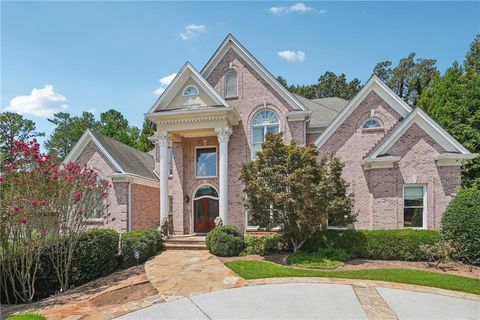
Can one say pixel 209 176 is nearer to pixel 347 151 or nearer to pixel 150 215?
pixel 150 215

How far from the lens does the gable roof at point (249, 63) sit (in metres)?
17.1

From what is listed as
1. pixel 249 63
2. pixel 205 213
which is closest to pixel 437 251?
pixel 205 213

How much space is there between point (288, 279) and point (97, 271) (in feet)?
24.2

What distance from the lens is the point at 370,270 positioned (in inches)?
398

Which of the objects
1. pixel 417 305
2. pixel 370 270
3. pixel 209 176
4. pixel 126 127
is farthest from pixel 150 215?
pixel 126 127

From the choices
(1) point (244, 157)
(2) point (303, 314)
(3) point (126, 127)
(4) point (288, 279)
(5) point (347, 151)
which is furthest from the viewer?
(3) point (126, 127)

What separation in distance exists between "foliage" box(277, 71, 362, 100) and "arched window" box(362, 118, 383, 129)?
113 ft

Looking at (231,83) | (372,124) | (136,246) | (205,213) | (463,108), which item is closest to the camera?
(136,246)

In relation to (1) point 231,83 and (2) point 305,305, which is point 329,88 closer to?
(1) point 231,83

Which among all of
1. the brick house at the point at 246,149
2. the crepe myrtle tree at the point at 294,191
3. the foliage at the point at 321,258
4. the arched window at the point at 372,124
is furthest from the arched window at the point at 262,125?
the foliage at the point at 321,258

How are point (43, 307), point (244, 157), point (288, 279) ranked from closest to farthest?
point (43, 307) < point (288, 279) < point (244, 157)

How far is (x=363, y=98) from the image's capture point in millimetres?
15383

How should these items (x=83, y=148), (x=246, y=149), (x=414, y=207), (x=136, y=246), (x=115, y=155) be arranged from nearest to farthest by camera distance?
(x=136, y=246) → (x=414, y=207) → (x=246, y=149) → (x=83, y=148) → (x=115, y=155)

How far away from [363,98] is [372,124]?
1.45 meters
